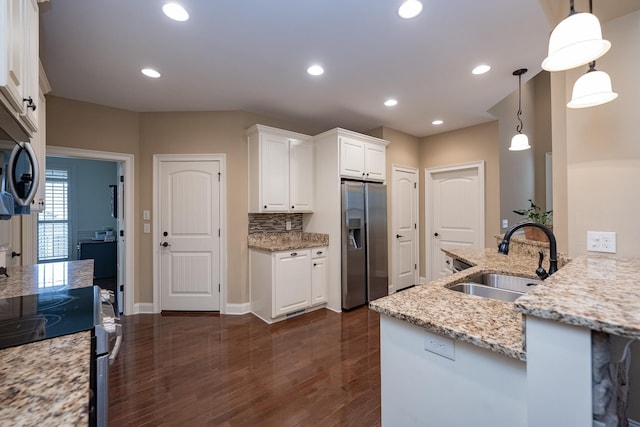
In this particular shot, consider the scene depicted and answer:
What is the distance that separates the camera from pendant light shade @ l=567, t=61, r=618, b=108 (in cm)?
125

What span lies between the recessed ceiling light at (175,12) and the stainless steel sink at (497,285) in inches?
92.4

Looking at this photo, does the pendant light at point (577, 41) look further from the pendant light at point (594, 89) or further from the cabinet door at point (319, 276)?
the cabinet door at point (319, 276)

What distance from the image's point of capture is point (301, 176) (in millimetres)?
3738

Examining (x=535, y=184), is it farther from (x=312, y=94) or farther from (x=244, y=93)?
(x=244, y=93)

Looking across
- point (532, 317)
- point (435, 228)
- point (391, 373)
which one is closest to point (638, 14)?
point (532, 317)

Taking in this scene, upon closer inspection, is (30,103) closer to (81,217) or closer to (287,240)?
(287,240)

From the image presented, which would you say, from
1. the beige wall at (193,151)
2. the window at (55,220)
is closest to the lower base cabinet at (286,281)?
the beige wall at (193,151)

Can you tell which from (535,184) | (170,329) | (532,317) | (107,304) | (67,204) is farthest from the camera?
(67,204)

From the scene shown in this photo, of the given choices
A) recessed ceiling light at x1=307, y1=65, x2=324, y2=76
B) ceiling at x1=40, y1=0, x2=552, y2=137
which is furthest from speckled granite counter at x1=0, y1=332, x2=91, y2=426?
recessed ceiling light at x1=307, y1=65, x2=324, y2=76

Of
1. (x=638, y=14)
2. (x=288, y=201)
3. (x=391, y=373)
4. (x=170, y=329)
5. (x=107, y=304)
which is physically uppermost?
(x=638, y=14)

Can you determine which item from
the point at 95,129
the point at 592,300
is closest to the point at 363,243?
the point at 592,300

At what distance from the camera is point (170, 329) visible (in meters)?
3.00

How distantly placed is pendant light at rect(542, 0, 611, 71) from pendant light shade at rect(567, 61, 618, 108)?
0.18 metres

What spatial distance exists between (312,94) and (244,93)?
740mm
